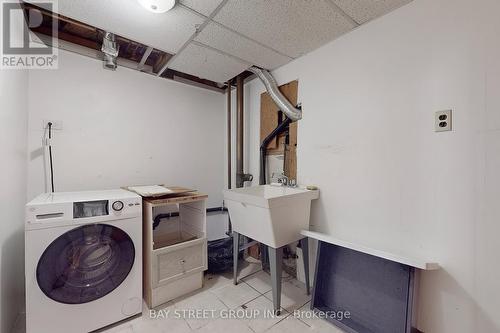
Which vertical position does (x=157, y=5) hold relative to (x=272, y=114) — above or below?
above

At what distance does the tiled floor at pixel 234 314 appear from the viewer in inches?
56.8

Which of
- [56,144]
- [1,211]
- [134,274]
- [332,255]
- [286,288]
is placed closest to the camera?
[1,211]

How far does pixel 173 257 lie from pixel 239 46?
1850 mm

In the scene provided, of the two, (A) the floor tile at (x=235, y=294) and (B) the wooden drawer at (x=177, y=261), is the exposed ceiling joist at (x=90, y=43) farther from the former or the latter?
(A) the floor tile at (x=235, y=294)

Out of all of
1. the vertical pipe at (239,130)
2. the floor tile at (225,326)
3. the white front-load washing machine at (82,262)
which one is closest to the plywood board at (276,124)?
the vertical pipe at (239,130)

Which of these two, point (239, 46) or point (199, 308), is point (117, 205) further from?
point (239, 46)

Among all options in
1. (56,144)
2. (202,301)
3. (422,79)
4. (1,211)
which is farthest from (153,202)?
(422,79)

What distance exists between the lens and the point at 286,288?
193cm

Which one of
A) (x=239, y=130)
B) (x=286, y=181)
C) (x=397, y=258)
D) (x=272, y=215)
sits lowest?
(x=397, y=258)

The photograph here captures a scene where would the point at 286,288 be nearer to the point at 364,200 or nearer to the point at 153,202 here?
the point at 364,200

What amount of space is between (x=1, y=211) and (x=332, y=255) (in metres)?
2.11

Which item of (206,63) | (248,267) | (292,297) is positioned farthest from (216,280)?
(206,63)

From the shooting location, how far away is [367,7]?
135cm

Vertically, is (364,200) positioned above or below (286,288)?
above
